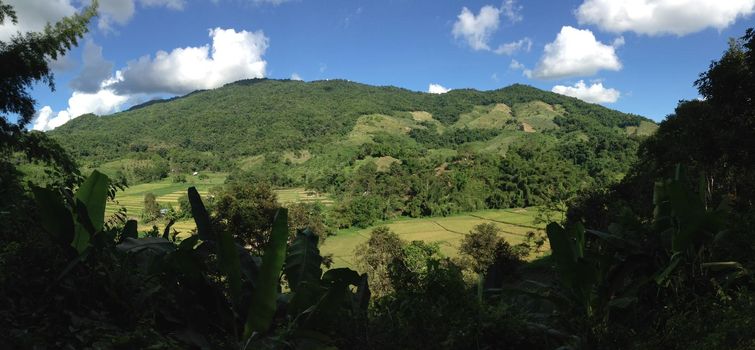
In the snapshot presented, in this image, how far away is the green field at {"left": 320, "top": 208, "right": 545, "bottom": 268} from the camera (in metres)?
39.8

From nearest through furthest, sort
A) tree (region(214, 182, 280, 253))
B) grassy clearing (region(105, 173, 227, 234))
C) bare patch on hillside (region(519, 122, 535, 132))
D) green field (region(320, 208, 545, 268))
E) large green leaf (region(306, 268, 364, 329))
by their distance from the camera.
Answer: large green leaf (region(306, 268, 364, 329))
tree (region(214, 182, 280, 253))
green field (region(320, 208, 545, 268))
grassy clearing (region(105, 173, 227, 234))
bare patch on hillside (region(519, 122, 535, 132))

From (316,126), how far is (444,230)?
9249 cm

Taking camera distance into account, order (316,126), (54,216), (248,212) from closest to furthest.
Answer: (54,216) → (248,212) → (316,126)

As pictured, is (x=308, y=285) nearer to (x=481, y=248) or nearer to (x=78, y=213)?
(x=78, y=213)

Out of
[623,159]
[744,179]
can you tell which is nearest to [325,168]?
[623,159]

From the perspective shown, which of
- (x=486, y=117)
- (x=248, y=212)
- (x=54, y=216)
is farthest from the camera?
(x=486, y=117)

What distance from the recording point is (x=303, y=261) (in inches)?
120

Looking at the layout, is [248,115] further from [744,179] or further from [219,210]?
[744,179]

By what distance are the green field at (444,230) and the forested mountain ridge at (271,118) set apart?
61.6 meters

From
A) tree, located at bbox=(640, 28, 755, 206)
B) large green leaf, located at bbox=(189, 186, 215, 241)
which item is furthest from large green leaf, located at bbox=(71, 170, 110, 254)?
tree, located at bbox=(640, 28, 755, 206)

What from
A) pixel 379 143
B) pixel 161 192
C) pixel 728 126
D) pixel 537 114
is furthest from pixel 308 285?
pixel 537 114

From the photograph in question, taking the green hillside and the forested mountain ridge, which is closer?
the green hillside

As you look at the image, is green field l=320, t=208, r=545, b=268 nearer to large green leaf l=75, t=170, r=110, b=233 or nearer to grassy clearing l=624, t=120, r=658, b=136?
large green leaf l=75, t=170, r=110, b=233

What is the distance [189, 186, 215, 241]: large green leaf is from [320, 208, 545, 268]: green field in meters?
33.4
